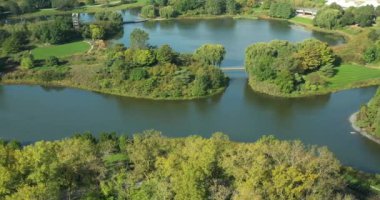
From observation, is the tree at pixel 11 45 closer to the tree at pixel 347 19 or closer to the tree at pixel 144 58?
the tree at pixel 144 58

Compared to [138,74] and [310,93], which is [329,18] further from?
[138,74]

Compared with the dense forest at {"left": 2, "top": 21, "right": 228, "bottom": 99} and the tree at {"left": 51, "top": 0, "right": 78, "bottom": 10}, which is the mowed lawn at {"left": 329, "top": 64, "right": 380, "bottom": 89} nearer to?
the dense forest at {"left": 2, "top": 21, "right": 228, "bottom": 99}

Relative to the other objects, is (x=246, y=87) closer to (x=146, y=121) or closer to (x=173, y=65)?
(x=173, y=65)

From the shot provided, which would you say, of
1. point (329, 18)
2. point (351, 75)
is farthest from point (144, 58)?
point (329, 18)

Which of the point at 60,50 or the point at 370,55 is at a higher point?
the point at 60,50

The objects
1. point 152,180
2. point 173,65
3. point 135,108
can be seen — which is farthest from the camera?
point 173,65

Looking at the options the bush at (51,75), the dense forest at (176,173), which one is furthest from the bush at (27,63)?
the dense forest at (176,173)

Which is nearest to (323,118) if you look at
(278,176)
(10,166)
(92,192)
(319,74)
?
(319,74)
